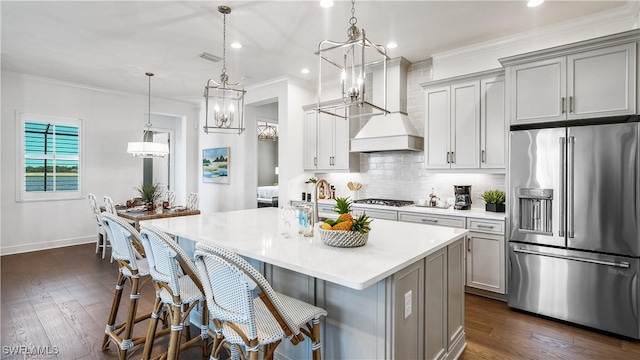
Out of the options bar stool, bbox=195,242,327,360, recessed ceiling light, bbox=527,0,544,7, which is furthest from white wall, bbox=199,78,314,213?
bar stool, bbox=195,242,327,360

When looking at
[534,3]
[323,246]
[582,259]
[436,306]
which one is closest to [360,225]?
[323,246]

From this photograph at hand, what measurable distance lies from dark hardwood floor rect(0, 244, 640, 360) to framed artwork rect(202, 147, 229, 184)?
9.41 ft

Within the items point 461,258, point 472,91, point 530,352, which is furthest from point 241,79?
point 530,352

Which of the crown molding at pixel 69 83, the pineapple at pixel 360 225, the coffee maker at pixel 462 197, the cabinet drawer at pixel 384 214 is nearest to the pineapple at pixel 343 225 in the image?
the pineapple at pixel 360 225

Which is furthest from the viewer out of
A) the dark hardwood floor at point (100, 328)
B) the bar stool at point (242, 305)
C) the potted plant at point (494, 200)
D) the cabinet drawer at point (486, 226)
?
the potted plant at point (494, 200)

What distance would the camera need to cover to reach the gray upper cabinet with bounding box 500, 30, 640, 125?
8.80ft

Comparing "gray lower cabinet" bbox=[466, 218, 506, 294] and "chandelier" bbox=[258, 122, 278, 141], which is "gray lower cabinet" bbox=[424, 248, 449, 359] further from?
"chandelier" bbox=[258, 122, 278, 141]

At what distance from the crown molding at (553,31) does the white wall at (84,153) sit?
5.74m

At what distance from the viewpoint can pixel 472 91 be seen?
3725mm

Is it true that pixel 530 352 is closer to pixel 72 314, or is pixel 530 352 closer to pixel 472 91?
pixel 472 91

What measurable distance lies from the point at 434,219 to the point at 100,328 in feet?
11.1

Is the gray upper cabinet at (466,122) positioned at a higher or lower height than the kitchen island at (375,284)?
A: higher

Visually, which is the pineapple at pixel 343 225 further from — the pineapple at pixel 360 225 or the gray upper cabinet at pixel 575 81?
the gray upper cabinet at pixel 575 81

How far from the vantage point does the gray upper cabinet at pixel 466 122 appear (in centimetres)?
356
